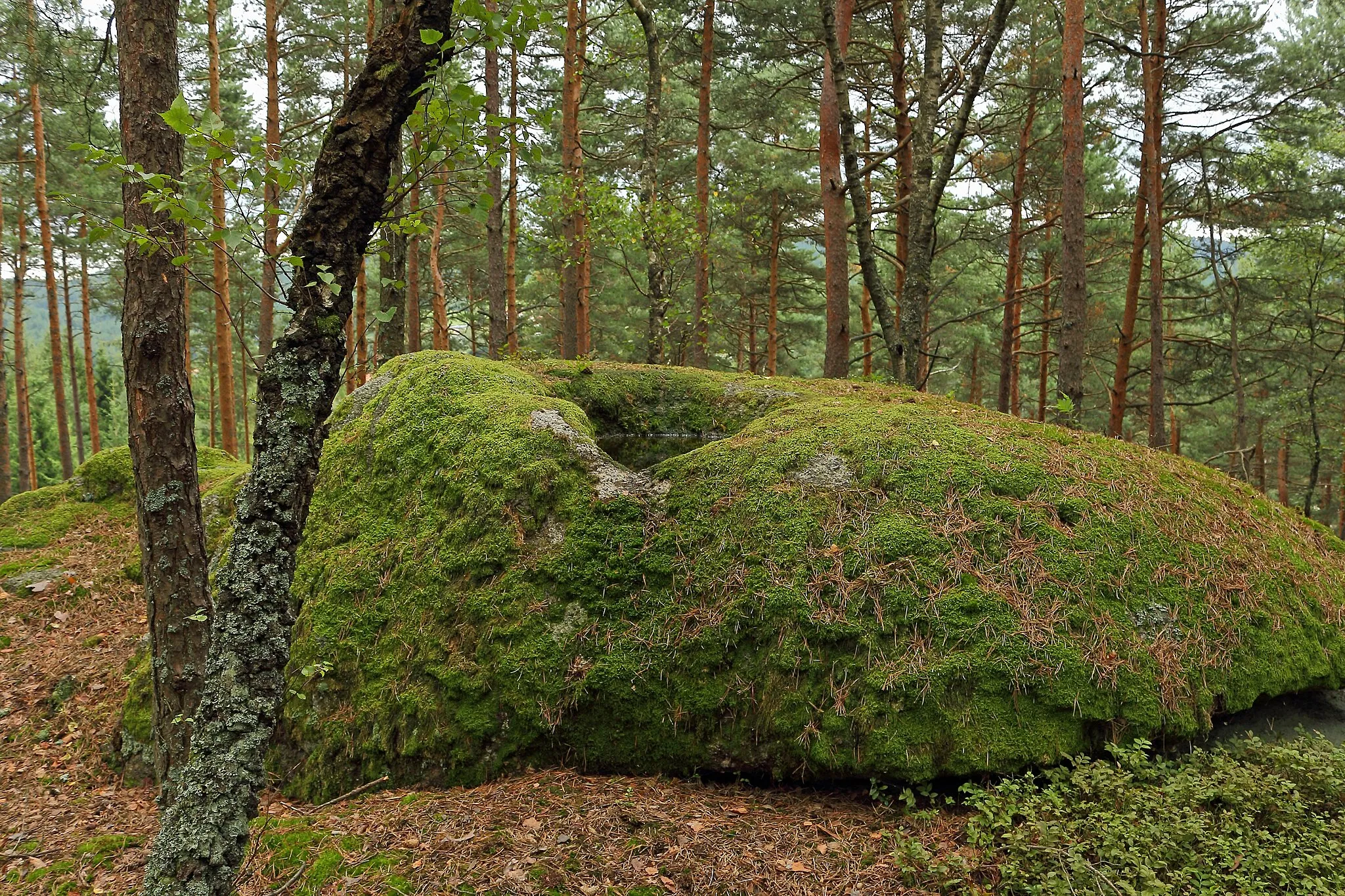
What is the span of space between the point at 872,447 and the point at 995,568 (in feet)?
3.62

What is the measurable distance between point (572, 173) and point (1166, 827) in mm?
10261

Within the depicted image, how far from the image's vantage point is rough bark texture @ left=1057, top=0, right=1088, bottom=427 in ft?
25.4

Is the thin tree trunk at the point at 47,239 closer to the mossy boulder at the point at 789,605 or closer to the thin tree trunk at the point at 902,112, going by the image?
the mossy boulder at the point at 789,605

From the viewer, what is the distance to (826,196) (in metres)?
8.39

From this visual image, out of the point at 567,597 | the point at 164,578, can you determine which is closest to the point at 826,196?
the point at 567,597

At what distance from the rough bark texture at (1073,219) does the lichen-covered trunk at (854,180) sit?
188 cm

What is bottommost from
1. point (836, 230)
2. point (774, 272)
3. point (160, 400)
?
point (160, 400)

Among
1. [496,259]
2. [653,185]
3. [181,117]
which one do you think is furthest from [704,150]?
[181,117]

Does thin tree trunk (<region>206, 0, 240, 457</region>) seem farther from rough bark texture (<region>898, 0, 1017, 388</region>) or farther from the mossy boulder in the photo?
rough bark texture (<region>898, 0, 1017, 388</region>)

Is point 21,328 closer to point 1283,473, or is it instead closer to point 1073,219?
point 1073,219

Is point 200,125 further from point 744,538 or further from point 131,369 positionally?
point 744,538

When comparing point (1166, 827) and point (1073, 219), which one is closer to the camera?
point (1166, 827)

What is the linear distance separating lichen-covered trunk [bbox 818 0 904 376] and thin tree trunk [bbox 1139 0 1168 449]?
6260 millimetres

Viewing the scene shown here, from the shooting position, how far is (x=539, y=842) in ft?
10.2
